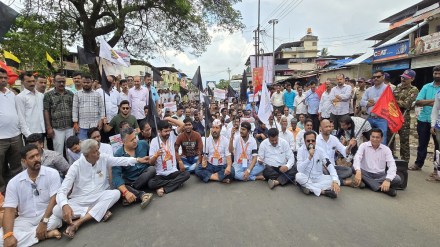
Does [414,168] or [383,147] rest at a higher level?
[383,147]

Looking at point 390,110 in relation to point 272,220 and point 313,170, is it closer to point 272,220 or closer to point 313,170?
point 313,170

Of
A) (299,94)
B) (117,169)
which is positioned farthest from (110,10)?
(117,169)

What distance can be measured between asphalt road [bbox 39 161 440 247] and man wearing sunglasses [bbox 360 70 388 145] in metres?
1.48

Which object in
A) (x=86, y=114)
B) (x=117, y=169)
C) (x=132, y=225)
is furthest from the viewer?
(x=86, y=114)

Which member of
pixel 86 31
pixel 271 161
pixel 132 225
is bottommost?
pixel 132 225

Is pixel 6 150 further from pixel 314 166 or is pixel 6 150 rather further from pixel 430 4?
pixel 430 4

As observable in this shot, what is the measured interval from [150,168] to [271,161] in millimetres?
2364

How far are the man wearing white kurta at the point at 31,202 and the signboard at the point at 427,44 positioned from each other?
18.6 m

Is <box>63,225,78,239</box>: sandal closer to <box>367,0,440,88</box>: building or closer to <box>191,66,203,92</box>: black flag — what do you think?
<box>191,66,203,92</box>: black flag

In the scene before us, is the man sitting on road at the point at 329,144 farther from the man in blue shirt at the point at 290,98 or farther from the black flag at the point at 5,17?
the black flag at the point at 5,17

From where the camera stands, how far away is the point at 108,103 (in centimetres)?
629

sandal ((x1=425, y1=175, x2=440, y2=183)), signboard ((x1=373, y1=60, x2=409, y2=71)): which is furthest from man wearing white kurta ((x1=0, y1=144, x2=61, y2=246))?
signboard ((x1=373, y1=60, x2=409, y2=71))

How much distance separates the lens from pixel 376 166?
468cm

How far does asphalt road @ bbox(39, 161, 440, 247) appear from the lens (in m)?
3.19
